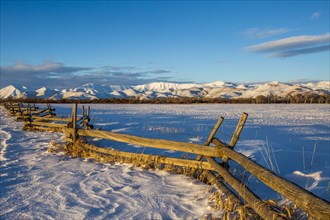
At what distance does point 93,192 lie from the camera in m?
4.73

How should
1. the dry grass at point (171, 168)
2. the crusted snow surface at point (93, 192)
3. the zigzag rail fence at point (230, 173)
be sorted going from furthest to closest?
the crusted snow surface at point (93, 192) → the dry grass at point (171, 168) → the zigzag rail fence at point (230, 173)

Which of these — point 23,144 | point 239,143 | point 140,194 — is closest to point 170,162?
point 140,194

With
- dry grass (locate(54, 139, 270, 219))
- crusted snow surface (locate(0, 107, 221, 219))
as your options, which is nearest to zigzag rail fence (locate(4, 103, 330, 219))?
dry grass (locate(54, 139, 270, 219))

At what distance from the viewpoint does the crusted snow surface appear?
389 centimetres

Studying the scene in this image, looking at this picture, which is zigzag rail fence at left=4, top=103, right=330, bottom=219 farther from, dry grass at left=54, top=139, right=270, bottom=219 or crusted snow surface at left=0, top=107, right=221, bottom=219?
crusted snow surface at left=0, top=107, right=221, bottom=219

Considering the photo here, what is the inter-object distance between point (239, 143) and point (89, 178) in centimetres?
605

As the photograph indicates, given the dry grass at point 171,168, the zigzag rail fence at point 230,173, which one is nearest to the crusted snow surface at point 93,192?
the dry grass at point 171,168

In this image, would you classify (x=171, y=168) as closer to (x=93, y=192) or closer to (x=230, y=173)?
(x=230, y=173)

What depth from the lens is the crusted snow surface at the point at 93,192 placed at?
12.8ft

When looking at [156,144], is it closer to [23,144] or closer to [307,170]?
[307,170]

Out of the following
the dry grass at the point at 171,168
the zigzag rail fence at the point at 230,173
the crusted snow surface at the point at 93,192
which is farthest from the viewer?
the crusted snow surface at the point at 93,192

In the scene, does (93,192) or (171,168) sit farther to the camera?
(171,168)

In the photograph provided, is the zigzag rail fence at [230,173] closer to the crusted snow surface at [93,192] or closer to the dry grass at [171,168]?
the dry grass at [171,168]

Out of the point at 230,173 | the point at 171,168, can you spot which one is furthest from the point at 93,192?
the point at 230,173
